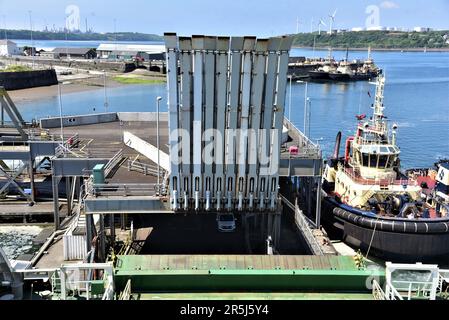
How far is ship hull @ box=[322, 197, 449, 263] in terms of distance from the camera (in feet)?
86.1

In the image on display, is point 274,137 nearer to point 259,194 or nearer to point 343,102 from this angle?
point 259,194

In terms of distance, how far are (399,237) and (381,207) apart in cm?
267

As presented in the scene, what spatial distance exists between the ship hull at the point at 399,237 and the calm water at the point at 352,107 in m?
15.8

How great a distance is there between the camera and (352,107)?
9456 centimetres

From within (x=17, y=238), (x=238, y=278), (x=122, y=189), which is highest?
(x=238, y=278)

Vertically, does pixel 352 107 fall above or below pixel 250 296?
below

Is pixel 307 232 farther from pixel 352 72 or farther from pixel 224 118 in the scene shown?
pixel 352 72

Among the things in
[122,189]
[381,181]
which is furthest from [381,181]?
[122,189]

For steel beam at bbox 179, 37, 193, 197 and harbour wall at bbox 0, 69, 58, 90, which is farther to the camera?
harbour wall at bbox 0, 69, 58, 90

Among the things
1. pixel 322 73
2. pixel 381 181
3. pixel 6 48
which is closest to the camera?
pixel 381 181

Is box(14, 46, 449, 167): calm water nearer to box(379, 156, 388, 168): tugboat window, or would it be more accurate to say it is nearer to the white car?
box(379, 156, 388, 168): tugboat window

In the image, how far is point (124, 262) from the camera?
42.6 feet

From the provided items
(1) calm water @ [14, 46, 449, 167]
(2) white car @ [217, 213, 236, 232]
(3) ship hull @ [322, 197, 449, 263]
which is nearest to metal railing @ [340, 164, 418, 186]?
(3) ship hull @ [322, 197, 449, 263]
